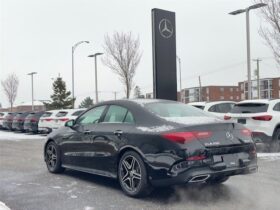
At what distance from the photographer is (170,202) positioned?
5.75m

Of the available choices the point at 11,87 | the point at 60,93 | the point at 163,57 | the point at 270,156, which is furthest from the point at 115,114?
the point at 11,87

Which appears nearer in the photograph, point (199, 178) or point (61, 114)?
point (199, 178)

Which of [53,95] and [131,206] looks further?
[53,95]

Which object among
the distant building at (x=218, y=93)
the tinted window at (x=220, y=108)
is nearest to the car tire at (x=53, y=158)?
the tinted window at (x=220, y=108)

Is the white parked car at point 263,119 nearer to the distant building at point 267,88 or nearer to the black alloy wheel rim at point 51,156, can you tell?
the black alloy wheel rim at point 51,156

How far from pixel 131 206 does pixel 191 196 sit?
1004mm

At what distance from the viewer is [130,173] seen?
6105mm

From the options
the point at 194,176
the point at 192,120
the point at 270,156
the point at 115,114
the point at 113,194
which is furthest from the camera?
the point at 270,156

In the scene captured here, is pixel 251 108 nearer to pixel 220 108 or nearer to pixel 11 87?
pixel 220 108

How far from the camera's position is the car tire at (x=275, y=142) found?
11023 mm

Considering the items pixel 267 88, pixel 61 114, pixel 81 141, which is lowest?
pixel 81 141

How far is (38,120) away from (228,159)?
60.9ft

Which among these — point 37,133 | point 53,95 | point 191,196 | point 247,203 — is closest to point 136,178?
point 191,196

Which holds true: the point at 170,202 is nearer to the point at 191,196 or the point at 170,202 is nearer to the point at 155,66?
the point at 191,196
